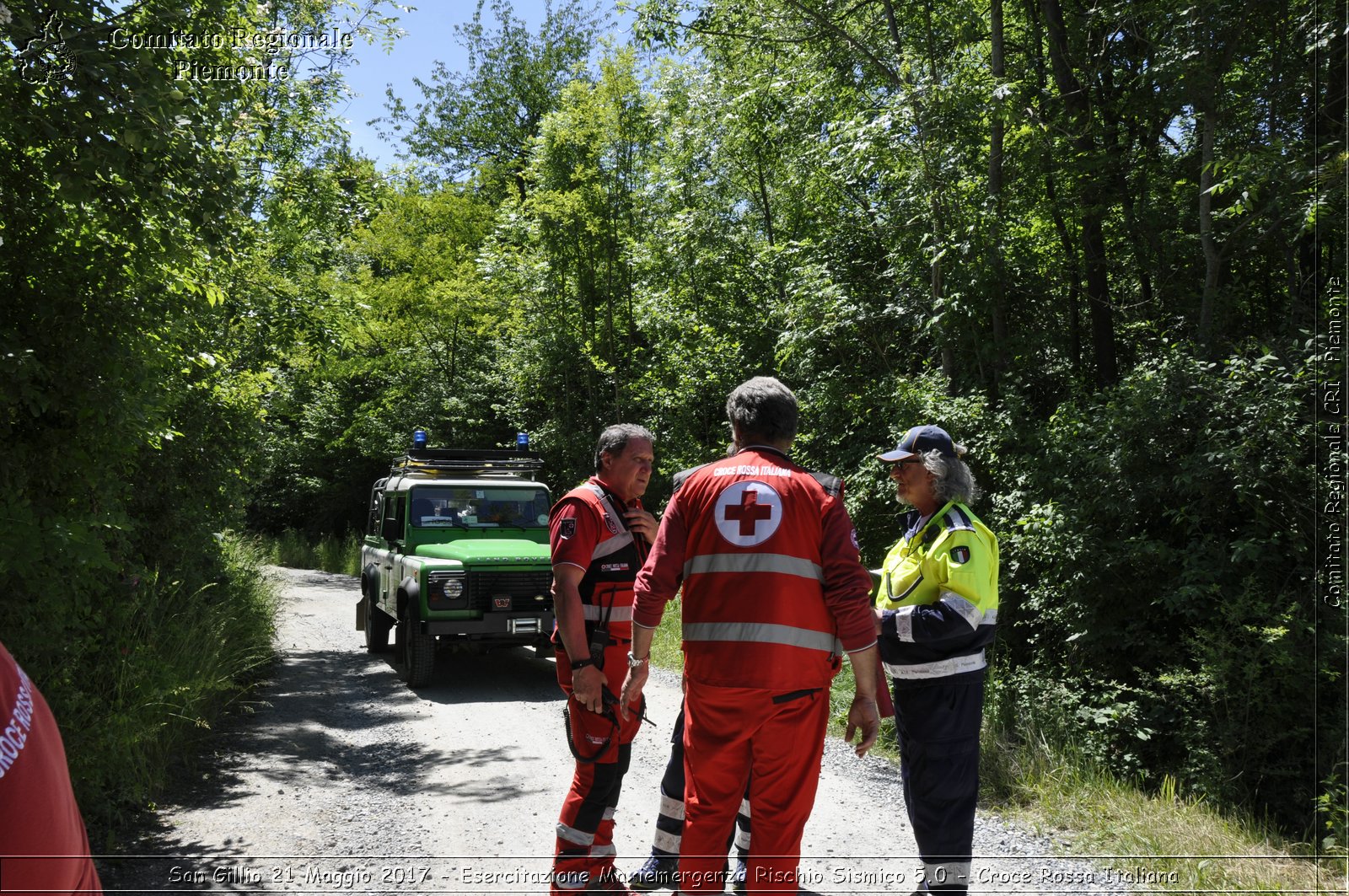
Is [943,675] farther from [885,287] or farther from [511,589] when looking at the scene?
[885,287]

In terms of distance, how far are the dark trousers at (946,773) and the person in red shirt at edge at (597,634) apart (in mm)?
1225

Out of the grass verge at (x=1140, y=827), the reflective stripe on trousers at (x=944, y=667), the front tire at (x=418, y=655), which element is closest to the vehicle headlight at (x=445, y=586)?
the front tire at (x=418, y=655)

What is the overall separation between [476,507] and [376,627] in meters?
2.37

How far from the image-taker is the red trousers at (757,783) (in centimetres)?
→ 309

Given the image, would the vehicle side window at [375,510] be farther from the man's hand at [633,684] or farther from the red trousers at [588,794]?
the man's hand at [633,684]

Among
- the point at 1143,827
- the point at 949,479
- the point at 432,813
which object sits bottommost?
the point at 432,813

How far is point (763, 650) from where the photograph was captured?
3.11m

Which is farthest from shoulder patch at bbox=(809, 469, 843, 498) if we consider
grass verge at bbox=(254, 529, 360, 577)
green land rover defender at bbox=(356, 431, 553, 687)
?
grass verge at bbox=(254, 529, 360, 577)

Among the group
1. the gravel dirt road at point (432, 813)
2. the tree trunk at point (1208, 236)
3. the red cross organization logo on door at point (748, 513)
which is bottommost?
the gravel dirt road at point (432, 813)

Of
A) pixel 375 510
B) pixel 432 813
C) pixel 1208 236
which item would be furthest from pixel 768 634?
pixel 375 510

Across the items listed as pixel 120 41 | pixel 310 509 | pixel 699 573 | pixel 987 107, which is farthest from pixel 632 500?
pixel 310 509

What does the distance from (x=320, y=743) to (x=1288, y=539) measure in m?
7.33

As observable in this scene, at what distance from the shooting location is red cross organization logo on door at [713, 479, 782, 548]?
319 cm

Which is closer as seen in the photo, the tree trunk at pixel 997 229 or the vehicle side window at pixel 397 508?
the tree trunk at pixel 997 229
